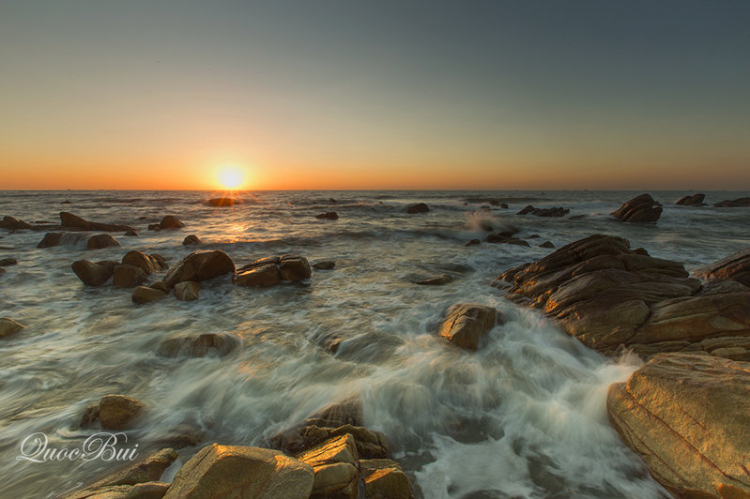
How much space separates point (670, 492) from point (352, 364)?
3.98m

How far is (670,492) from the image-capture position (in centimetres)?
291

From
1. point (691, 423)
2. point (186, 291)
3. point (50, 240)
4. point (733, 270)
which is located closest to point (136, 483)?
point (691, 423)

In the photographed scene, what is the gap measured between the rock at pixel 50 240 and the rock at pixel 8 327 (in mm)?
11968

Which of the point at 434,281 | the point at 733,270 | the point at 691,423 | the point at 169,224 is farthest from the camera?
the point at 169,224

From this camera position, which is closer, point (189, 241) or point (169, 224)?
point (189, 241)

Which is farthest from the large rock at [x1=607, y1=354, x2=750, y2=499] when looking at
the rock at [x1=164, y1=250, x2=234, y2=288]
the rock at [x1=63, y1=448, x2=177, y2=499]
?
the rock at [x1=164, y1=250, x2=234, y2=288]

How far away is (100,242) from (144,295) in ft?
32.8

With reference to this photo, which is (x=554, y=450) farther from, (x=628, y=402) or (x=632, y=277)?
(x=632, y=277)

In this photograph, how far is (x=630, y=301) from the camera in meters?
5.62

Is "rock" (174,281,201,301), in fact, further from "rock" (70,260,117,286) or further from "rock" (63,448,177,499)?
"rock" (63,448,177,499)

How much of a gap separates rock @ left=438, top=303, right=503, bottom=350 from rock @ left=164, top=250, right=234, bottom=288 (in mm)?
7450

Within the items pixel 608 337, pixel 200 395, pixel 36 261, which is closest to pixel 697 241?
pixel 608 337

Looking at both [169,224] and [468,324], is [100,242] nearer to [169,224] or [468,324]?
[169,224]

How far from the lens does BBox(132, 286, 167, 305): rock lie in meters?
7.91
